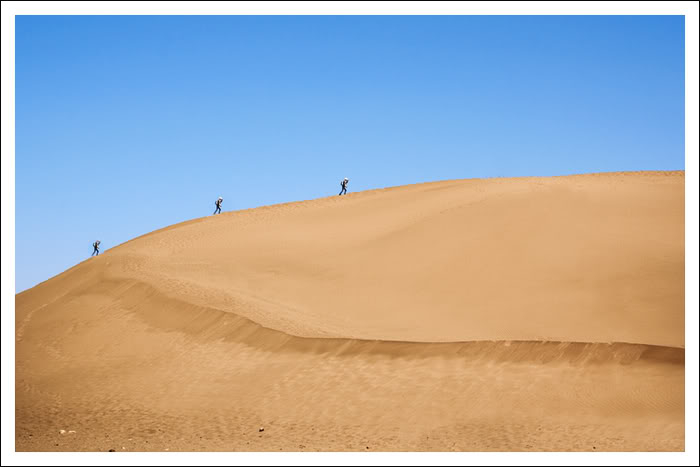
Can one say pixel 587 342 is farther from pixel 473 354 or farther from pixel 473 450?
pixel 473 450

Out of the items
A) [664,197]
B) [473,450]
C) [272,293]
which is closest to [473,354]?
[473,450]

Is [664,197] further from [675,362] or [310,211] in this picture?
[310,211]

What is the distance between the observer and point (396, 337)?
61.6ft

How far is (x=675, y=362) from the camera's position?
15953mm

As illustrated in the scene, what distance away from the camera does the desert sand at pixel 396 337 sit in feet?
50.9

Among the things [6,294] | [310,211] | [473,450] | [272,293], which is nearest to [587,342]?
[473,450]

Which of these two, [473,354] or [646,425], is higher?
[473,354]

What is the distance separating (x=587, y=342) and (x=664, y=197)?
378 inches

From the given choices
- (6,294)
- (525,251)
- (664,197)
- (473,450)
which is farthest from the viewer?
(664,197)

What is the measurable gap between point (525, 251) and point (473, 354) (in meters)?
5.21

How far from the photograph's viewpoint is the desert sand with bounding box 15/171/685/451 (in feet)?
50.9

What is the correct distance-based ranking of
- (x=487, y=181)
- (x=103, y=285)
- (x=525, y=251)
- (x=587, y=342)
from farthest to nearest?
(x=487, y=181)
(x=103, y=285)
(x=525, y=251)
(x=587, y=342)

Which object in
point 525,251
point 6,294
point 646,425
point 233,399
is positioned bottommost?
point 646,425

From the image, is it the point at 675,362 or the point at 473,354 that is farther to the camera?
the point at 473,354
